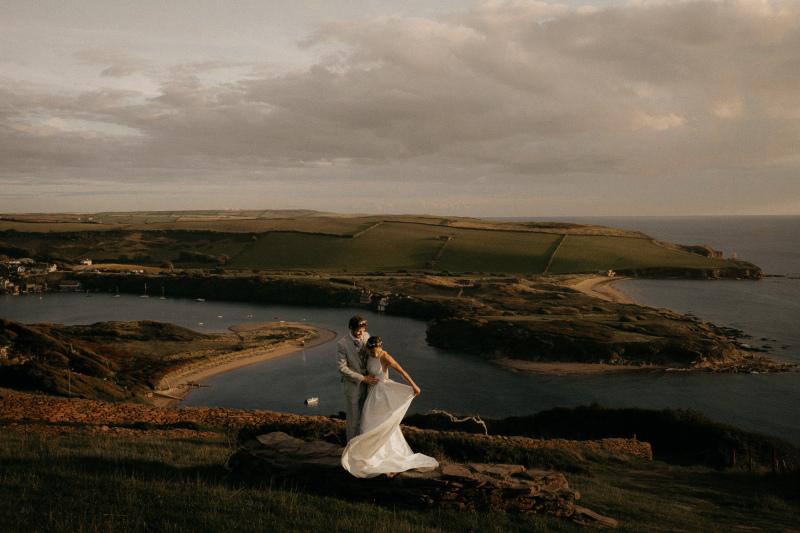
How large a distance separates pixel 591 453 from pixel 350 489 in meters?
17.1

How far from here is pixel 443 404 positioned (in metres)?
59.2

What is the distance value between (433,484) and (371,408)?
6.59 ft

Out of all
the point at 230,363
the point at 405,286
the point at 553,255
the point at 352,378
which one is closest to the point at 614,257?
the point at 553,255

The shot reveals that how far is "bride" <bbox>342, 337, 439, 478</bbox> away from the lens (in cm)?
1120

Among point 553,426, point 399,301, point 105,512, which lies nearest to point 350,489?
point 105,512

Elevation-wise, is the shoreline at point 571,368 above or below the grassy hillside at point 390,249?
below

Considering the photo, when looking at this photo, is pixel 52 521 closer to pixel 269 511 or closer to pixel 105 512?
pixel 105 512

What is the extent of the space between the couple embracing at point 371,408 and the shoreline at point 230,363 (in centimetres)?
4771

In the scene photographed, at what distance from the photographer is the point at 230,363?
7694 cm

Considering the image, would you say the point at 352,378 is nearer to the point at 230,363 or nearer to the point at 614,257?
the point at 230,363

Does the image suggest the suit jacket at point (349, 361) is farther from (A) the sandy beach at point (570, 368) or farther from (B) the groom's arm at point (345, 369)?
(A) the sandy beach at point (570, 368)

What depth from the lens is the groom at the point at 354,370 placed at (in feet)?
37.8

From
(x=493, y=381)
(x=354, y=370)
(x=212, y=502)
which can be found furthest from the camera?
(x=493, y=381)

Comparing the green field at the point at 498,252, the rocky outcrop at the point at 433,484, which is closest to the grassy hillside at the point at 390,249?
the green field at the point at 498,252
